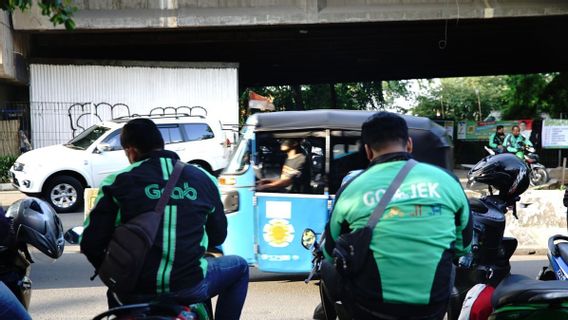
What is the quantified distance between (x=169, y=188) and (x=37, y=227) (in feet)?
2.89

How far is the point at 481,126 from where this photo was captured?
2555 centimetres

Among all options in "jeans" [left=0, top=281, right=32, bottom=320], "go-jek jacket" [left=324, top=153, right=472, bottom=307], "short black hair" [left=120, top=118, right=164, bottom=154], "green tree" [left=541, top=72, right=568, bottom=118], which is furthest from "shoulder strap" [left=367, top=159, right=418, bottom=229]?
"green tree" [left=541, top=72, right=568, bottom=118]

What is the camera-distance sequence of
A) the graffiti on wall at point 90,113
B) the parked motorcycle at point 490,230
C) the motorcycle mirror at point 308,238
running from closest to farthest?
the motorcycle mirror at point 308,238 → the parked motorcycle at point 490,230 → the graffiti on wall at point 90,113

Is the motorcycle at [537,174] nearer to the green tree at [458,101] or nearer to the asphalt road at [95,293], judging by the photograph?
the asphalt road at [95,293]

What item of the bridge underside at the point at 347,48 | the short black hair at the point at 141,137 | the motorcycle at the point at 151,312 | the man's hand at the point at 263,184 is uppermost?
the bridge underside at the point at 347,48

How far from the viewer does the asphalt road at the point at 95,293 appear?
5.64 metres

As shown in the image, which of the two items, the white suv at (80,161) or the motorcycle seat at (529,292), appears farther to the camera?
the white suv at (80,161)

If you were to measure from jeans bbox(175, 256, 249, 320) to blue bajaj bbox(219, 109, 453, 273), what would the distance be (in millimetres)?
2608

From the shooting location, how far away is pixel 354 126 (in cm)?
603

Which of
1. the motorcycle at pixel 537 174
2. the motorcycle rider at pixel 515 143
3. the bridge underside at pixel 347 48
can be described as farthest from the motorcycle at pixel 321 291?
the bridge underside at pixel 347 48

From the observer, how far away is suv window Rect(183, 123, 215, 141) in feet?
44.2

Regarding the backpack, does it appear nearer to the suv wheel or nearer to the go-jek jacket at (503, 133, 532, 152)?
the suv wheel

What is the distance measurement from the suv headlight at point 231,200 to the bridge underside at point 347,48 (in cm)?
1277

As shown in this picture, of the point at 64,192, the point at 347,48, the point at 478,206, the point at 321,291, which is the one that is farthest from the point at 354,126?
the point at 347,48
